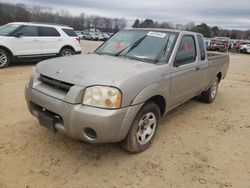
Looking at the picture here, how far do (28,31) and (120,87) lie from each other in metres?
8.22

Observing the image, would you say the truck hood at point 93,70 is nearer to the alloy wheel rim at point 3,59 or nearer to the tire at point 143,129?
the tire at point 143,129

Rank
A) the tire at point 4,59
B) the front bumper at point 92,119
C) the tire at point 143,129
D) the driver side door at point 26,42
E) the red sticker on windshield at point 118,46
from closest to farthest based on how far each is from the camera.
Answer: the front bumper at point 92,119 < the tire at point 143,129 < the red sticker on windshield at point 118,46 < the tire at point 4,59 < the driver side door at point 26,42

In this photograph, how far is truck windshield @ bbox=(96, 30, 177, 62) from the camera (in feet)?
12.4

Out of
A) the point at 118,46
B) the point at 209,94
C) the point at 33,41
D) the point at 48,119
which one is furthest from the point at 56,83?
the point at 33,41

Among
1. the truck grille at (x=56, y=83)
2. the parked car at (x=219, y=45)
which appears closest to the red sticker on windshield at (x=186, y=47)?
the truck grille at (x=56, y=83)

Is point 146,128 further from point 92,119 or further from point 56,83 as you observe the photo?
point 56,83

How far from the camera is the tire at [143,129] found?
3.16 metres

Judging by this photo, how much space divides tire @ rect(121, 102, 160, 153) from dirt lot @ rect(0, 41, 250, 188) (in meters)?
0.15

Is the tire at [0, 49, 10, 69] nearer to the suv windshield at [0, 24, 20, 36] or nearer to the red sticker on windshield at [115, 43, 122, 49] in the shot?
the suv windshield at [0, 24, 20, 36]

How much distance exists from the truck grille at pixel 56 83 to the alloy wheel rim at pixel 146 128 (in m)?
1.08

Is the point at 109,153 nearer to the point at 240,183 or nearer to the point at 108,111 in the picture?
the point at 108,111

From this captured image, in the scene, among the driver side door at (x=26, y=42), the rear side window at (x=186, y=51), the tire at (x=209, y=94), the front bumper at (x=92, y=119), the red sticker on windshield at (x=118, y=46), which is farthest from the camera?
the driver side door at (x=26, y=42)

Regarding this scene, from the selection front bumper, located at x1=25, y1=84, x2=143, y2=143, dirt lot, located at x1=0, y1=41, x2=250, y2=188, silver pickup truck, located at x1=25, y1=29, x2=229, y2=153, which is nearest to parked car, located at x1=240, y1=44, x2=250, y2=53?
dirt lot, located at x1=0, y1=41, x2=250, y2=188

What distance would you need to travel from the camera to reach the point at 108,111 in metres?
2.70
